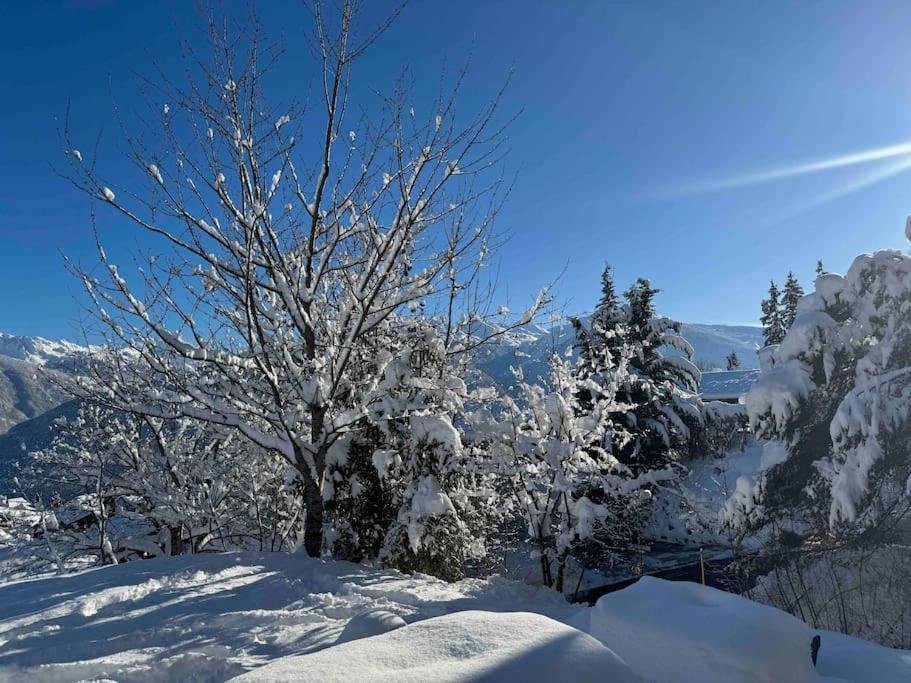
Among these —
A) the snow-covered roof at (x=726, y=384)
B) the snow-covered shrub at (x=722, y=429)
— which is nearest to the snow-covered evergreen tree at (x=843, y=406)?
the snow-covered shrub at (x=722, y=429)

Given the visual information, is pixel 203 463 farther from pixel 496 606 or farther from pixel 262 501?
pixel 496 606

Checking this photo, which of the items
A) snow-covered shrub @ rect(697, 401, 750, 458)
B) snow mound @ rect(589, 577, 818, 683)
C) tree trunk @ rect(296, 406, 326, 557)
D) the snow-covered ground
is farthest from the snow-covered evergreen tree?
snow-covered shrub @ rect(697, 401, 750, 458)

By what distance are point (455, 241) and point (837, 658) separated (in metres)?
5.84

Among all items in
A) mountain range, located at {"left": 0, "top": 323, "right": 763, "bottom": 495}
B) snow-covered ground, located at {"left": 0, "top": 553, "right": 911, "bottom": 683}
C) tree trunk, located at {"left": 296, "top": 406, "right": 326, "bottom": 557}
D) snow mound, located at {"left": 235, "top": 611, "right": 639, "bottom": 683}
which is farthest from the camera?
mountain range, located at {"left": 0, "top": 323, "right": 763, "bottom": 495}

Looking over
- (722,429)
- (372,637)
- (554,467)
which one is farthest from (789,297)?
(372,637)

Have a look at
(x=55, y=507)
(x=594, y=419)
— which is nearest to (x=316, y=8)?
(x=594, y=419)

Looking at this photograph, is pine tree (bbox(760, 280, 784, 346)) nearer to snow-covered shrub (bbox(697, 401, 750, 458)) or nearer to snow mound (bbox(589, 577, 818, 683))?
snow-covered shrub (bbox(697, 401, 750, 458))

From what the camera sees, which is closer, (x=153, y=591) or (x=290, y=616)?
(x=290, y=616)

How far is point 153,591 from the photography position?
14.7 feet

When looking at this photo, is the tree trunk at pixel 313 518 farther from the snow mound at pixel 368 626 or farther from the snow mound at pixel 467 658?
the snow mound at pixel 467 658

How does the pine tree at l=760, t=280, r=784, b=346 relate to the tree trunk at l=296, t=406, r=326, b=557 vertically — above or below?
above

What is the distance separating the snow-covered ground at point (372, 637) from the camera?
6.45 ft

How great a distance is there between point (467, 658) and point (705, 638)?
6.08 ft

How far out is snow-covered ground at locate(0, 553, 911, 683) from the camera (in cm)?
196
